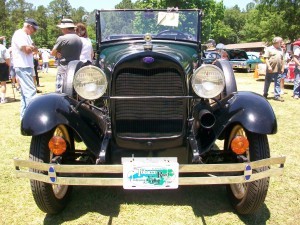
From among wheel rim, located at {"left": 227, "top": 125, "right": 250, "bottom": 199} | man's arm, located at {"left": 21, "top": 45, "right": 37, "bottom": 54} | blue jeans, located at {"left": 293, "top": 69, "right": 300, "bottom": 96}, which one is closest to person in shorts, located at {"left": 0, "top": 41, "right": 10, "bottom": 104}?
man's arm, located at {"left": 21, "top": 45, "right": 37, "bottom": 54}

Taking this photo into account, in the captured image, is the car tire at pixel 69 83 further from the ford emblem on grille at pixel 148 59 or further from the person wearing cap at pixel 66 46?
the person wearing cap at pixel 66 46

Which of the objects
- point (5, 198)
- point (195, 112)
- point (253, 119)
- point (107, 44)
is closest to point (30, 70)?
point (107, 44)

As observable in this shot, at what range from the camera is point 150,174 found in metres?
2.72

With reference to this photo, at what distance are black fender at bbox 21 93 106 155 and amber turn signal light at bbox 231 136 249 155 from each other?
126 cm

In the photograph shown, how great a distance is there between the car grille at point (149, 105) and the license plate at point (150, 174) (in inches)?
13.8

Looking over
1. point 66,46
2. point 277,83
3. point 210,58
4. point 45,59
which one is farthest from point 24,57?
point 45,59

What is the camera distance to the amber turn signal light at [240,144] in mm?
2928


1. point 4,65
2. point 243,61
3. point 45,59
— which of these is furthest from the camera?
point 45,59

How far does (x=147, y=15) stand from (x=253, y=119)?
2217 mm

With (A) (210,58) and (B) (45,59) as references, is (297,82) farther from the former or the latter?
(B) (45,59)

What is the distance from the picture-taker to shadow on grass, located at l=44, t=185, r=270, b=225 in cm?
315

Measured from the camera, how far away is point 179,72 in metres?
2.91

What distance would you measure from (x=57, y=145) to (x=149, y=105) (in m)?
0.88

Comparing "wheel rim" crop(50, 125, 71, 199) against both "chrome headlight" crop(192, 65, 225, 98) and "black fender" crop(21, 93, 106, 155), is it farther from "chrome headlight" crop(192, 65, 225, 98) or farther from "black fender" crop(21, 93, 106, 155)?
"chrome headlight" crop(192, 65, 225, 98)
